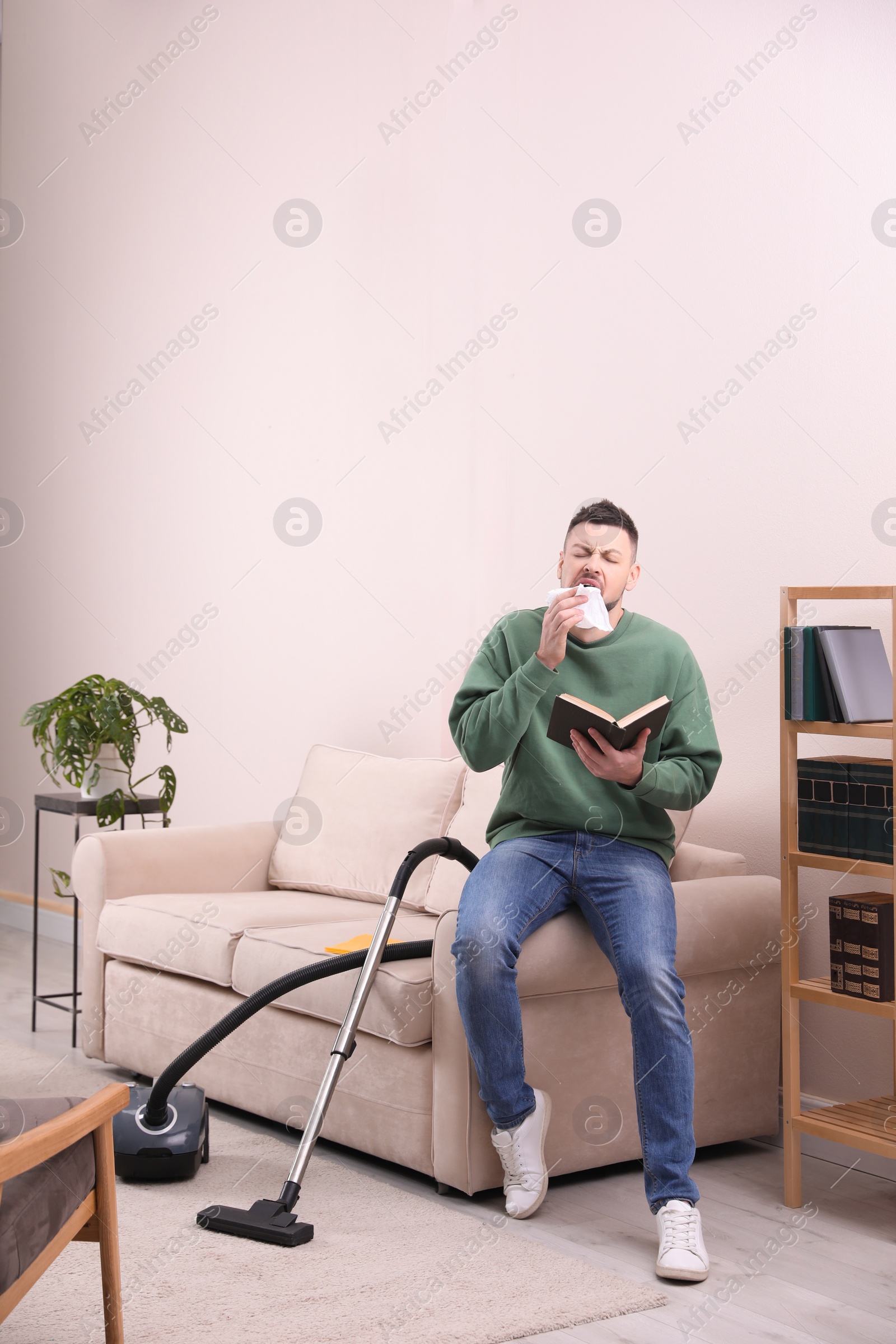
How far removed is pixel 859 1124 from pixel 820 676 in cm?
90

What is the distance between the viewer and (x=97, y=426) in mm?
5863

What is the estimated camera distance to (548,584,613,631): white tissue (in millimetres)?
2580

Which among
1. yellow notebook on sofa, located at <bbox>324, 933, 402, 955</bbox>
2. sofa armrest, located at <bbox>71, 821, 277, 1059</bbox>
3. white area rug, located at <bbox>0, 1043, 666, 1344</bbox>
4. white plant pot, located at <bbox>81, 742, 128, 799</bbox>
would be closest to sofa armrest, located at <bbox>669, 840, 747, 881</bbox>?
yellow notebook on sofa, located at <bbox>324, 933, 402, 955</bbox>

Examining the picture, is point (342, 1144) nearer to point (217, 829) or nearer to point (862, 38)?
point (217, 829)

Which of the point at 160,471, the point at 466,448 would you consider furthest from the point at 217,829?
the point at 160,471

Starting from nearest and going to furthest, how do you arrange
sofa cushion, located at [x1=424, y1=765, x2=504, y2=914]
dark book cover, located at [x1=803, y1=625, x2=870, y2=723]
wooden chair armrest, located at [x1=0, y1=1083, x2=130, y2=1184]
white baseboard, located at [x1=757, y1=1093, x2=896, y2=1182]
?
wooden chair armrest, located at [x1=0, y1=1083, x2=130, y2=1184]
dark book cover, located at [x1=803, y1=625, x2=870, y2=723]
white baseboard, located at [x1=757, y1=1093, x2=896, y2=1182]
sofa cushion, located at [x1=424, y1=765, x2=504, y2=914]

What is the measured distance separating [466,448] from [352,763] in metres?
1.06

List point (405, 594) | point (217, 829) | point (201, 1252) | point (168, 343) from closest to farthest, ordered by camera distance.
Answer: point (201, 1252), point (217, 829), point (405, 594), point (168, 343)

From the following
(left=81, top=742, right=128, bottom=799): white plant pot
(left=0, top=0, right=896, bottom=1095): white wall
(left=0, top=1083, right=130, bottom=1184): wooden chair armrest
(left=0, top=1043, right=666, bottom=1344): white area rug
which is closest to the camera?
(left=0, top=1083, right=130, bottom=1184): wooden chair armrest

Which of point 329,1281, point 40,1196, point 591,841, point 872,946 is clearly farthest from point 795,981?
point 40,1196

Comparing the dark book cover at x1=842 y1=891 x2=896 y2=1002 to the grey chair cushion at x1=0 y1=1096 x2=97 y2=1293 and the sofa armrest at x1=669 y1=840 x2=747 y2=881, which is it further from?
the grey chair cushion at x1=0 y1=1096 x2=97 y2=1293

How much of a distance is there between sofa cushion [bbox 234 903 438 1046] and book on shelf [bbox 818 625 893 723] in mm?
1017

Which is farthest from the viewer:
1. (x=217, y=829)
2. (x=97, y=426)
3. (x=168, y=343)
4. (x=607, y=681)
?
(x=97, y=426)

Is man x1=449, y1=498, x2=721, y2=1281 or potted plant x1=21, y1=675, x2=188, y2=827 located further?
potted plant x1=21, y1=675, x2=188, y2=827
